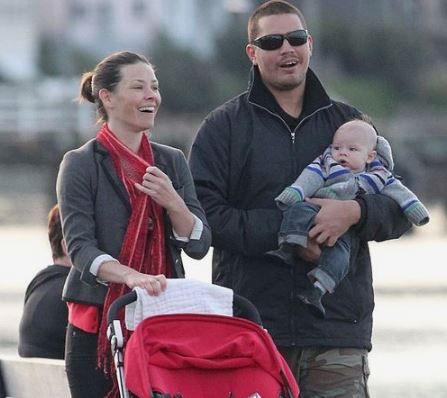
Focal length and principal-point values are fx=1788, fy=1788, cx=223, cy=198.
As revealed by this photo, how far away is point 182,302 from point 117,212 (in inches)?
16.0

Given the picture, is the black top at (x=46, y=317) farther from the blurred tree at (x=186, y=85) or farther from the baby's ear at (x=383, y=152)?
the blurred tree at (x=186, y=85)

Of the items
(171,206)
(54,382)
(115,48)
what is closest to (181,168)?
(171,206)

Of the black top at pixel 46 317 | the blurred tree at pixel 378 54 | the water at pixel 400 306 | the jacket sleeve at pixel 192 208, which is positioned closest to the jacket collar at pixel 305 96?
the jacket sleeve at pixel 192 208

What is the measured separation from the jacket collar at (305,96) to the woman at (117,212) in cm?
62

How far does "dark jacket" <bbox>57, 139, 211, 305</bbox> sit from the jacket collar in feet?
2.31

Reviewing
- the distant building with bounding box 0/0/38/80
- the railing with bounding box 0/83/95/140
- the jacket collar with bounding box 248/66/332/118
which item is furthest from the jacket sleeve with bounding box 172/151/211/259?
the distant building with bounding box 0/0/38/80

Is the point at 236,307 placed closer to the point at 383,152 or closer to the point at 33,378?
the point at 383,152

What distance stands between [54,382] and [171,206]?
116 cm

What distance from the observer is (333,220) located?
6027mm

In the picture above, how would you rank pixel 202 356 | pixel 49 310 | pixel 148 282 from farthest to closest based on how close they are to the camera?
pixel 49 310 < pixel 148 282 < pixel 202 356

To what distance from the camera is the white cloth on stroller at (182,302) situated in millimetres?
5473

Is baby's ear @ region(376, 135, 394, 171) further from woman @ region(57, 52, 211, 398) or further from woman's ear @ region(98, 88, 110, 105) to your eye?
woman's ear @ region(98, 88, 110, 105)

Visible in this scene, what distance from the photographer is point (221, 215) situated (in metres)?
6.20

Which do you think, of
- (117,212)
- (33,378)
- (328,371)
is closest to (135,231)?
(117,212)
